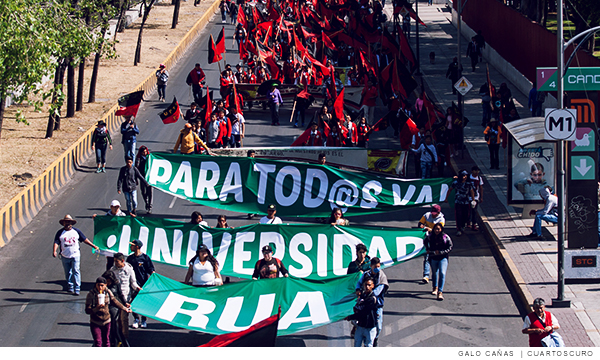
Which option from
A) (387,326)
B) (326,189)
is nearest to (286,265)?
(387,326)

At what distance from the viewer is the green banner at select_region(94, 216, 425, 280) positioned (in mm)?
14078

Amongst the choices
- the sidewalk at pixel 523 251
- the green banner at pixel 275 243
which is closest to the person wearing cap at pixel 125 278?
the green banner at pixel 275 243

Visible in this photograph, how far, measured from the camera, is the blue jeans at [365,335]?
11969mm

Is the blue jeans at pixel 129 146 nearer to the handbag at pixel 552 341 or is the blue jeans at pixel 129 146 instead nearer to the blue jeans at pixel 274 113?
the blue jeans at pixel 274 113

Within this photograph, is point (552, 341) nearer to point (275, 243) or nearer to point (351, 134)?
point (275, 243)

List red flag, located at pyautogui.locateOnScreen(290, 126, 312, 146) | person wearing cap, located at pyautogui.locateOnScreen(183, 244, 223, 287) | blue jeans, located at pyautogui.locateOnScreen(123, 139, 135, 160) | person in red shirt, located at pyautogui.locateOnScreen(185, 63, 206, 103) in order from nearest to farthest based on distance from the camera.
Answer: person wearing cap, located at pyautogui.locateOnScreen(183, 244, 223, 287)
red flag, located at pyautogui.locateOnScreen(290, 126, 312, 146)
blue jeans, located at pyautogui.locateOnScreen(123, 139, 135, 160)
person in red shirt, located at pyautogui.locateOnScreen(185, 63, 206, 103)

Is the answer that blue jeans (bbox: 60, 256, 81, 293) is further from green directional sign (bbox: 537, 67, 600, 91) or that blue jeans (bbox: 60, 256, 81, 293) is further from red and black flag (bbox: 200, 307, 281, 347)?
green directional sign (bbox: 537, 67, 600, 91)

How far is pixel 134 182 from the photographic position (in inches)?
772

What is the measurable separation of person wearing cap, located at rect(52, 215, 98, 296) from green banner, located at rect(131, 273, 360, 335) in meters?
3.31

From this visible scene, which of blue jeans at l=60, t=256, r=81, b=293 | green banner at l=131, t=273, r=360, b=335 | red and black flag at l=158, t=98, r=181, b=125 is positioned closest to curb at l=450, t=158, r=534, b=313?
green banner at l=131, t=273, r=360, b=335

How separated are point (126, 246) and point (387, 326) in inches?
197

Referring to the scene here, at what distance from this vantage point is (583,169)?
16.1 m

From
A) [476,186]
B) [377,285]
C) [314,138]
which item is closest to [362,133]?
[314,138]

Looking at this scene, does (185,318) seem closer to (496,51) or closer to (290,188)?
(290,188)
